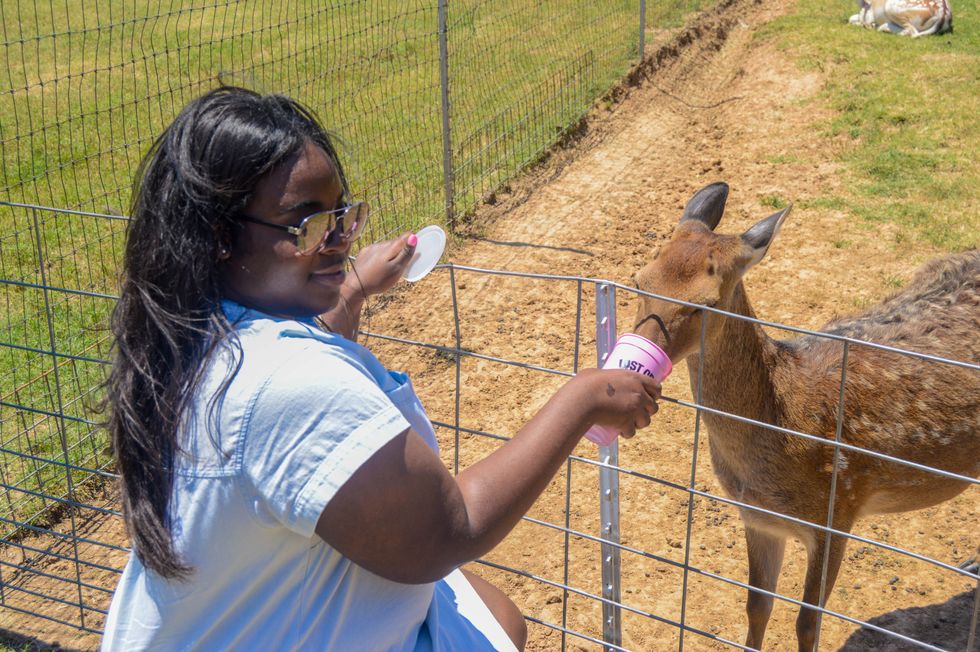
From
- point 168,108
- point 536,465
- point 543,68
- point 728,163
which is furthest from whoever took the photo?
point 543,68

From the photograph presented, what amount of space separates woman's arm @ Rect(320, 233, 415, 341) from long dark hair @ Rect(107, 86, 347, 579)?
2.62ft

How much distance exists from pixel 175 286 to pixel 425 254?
1022 mm

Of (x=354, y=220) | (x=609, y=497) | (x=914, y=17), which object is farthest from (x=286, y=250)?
(x=914, y=17)

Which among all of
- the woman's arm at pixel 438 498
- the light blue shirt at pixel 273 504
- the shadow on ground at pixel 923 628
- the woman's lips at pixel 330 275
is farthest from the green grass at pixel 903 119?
the light blue shirt at pixel 273 504

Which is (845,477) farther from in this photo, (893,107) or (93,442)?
(893,107)

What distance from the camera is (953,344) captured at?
4.30 m

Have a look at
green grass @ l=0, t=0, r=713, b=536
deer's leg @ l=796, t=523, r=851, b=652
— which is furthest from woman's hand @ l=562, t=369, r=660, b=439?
green grass @ l=0, t=0, r=713, b=536

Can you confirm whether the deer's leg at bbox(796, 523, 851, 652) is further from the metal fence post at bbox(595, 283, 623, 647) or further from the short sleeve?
the short sleeve

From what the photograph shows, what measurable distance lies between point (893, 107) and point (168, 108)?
846 centimetres

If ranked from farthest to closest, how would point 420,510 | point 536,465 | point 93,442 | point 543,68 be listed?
point 543,68 → point 93,442 → point 536,465 → point 420,510

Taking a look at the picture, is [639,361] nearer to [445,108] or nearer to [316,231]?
[316,231]

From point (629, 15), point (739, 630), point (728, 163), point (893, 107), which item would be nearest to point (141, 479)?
point (739, 630)

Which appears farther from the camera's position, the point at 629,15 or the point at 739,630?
the point at 629,15

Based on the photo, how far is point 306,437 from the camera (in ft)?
5.69
